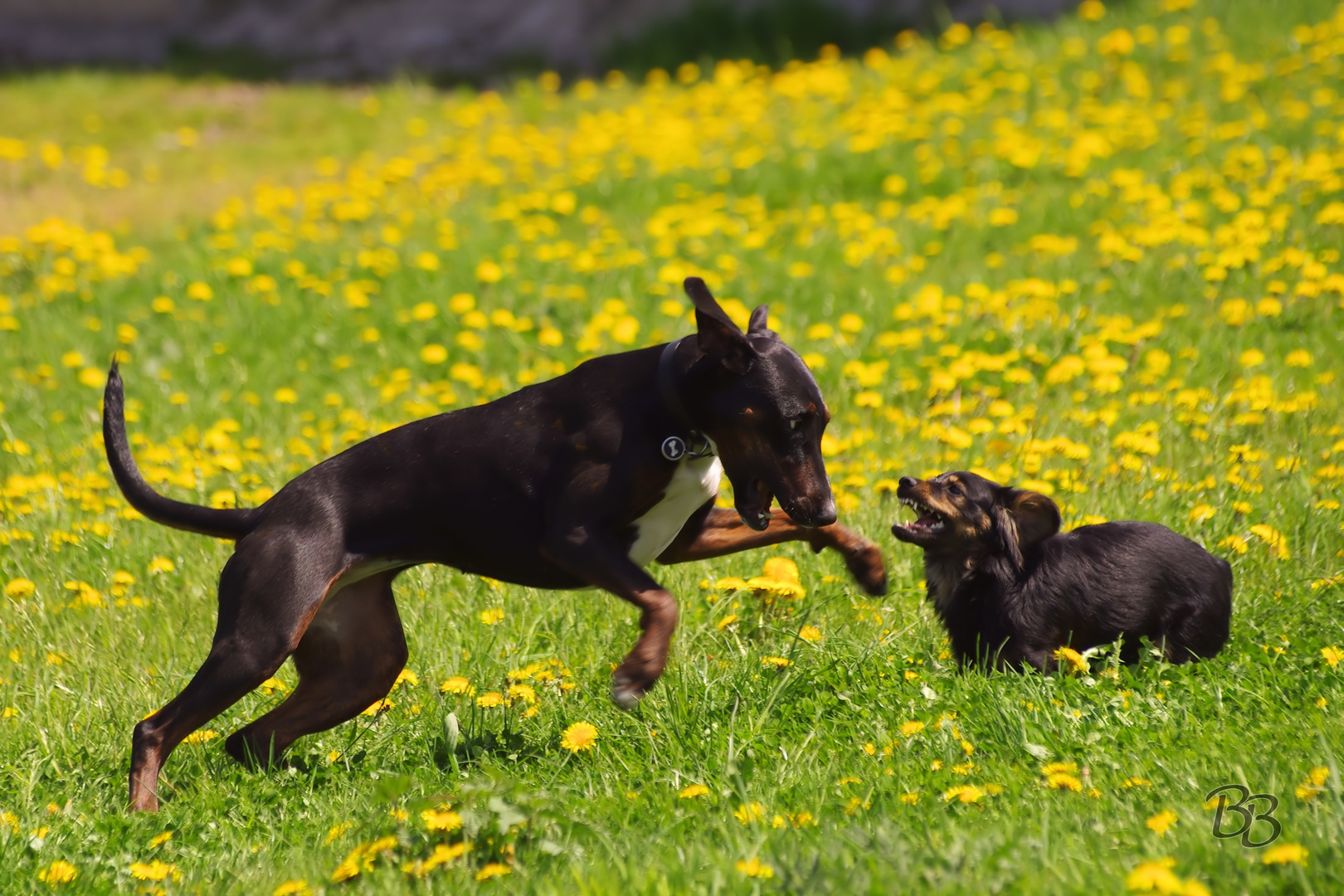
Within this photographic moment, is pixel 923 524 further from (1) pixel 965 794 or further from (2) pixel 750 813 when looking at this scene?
(2) pixel 750 813

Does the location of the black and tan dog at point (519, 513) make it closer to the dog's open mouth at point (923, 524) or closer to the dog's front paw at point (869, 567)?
the dog's front paw at point (869, 567)

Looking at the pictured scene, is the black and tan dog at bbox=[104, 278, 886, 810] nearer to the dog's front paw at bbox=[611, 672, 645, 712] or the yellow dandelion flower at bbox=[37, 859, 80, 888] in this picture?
the dog's front paw at bbox=[611, 672, 645, 712]

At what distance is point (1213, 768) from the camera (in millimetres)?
3072

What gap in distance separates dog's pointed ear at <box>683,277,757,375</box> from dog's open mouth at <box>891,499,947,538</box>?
0.87m

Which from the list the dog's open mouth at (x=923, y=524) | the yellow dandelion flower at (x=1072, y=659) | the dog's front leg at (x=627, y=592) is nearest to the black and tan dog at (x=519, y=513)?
the dog's front leg at (x=627, y=592)

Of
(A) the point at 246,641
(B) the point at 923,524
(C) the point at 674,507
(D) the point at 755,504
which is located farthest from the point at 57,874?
(B) the point at 923,524

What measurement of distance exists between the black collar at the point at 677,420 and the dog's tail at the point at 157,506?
4.17ft

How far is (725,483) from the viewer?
18.9ft

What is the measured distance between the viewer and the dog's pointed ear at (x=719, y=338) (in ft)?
11.6

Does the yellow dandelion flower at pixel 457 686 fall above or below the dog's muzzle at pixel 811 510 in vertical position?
below

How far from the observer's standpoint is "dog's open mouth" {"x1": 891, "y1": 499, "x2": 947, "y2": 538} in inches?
163

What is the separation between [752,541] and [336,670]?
1312mm

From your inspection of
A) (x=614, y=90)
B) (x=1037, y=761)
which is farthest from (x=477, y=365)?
(x=614, y=90)

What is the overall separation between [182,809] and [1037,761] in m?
2.26
